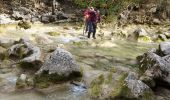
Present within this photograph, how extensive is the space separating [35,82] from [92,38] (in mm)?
11876

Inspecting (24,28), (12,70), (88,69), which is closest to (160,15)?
(24,28)

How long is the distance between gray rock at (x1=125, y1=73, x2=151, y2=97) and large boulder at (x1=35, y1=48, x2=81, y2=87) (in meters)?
2.37

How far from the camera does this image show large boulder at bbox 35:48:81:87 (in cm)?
1241

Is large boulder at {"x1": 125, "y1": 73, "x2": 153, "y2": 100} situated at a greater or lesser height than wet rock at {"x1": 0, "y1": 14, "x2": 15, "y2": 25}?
lesser

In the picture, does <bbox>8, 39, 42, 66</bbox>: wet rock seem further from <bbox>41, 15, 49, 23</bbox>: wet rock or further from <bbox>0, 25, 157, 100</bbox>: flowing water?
<bbox>41, 15, 49, 23</bbox>: wet rock

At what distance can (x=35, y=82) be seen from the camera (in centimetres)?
1228

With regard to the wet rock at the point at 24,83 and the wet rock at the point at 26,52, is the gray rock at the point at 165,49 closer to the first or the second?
the wet rock at the point at 26,52

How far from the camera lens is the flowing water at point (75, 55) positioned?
1148 cm

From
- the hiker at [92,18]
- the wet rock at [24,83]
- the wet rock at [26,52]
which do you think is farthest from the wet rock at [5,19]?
the wet rock at [24,83]

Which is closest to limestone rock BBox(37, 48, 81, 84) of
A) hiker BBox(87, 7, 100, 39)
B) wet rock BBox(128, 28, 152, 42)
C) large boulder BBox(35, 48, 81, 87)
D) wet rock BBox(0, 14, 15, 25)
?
large boulder BBox(35, 48, 81, 87)

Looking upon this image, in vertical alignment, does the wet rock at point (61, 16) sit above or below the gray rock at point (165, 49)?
above

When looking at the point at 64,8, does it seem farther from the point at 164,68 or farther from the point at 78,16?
the point at 164,68

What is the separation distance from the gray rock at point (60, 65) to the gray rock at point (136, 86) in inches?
92.9

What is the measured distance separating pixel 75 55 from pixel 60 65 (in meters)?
5.16
